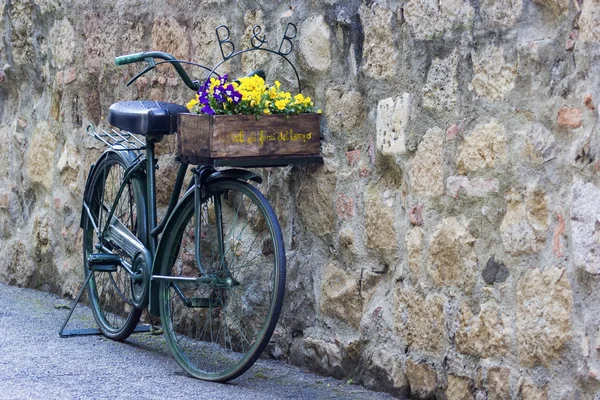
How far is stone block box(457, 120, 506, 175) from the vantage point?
131 inches

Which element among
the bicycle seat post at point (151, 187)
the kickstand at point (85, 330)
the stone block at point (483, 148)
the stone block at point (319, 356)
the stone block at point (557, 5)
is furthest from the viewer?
the kickstand at point (85, 330)

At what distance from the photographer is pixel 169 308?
434 centimetres

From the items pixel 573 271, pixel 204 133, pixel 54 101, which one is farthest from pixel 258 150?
pixel 54 101

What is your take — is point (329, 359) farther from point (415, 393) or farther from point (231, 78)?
point (231, 78)

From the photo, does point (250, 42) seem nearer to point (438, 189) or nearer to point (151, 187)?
point (151, 187)

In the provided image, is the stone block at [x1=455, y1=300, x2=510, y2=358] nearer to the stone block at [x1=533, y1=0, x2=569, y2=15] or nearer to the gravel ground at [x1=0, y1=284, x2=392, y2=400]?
the gravel ground at [x1=0, y1=284, x2=392, y2=400]

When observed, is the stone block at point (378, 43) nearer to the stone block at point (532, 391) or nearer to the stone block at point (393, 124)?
the stone block at point (393, 124)

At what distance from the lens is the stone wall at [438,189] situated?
10.2 ft

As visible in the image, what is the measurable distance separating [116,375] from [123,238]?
0.80 metres

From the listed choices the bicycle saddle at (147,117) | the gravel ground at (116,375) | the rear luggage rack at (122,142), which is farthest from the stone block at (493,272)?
the rear luggage rack at (122,142)

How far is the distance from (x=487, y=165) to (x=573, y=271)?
484 millimetres

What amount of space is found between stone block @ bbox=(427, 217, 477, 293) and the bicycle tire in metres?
1.59

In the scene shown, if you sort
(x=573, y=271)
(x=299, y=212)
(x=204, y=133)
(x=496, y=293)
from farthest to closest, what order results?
1. (x=299, y=212)
2. (x=204, y=133)
3. (x=496, y=293)
4. (x=573, y=271)

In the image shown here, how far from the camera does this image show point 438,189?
11.8ft
